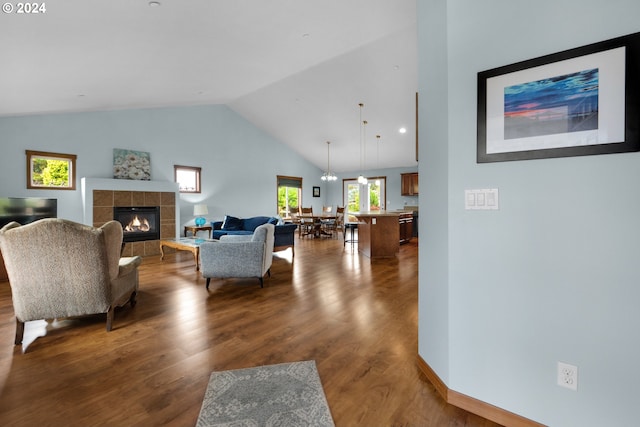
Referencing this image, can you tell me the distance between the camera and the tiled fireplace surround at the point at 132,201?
19.2 ft

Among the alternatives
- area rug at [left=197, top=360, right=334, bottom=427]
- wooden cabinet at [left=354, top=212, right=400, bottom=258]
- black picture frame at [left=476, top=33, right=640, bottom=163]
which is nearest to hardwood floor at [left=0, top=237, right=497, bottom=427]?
area rug at [left=197, top=360, right=334, bottom=427]

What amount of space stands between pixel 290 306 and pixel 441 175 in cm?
219

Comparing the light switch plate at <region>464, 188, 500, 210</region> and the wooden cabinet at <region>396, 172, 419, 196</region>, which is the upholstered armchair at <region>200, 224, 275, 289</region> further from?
the wooden cabinet at <region>396, 172, 419, 196</region>

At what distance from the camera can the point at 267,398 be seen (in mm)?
1671

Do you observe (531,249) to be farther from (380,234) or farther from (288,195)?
(288,195)

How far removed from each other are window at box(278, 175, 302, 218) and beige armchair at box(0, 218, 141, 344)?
7683 mm

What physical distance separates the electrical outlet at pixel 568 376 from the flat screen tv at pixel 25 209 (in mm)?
6686

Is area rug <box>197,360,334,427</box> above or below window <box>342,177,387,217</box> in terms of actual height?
below

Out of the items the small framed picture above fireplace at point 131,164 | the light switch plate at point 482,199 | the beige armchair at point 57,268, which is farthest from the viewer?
the small framed picture above fireplace at point 131,164

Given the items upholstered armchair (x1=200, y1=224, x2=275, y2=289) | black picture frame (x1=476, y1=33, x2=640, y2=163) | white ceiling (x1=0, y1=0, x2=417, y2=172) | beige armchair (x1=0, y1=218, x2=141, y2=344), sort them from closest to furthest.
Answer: black picture frame (x1=476, y1=33, x2=640, y2=163), beige armchair (x1=0, y1=218, x2=141, y2=344), white ceiling (x1=0, y1=0, x2=417, y2=172), upholstered armchair (x1=200, y1=224, x2=275, y2=289)

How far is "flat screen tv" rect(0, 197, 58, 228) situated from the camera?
4531 millimetres

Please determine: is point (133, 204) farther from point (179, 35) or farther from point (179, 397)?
point (179, 397)

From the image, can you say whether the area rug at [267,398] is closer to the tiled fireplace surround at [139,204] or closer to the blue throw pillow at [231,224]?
the blue throw pillow at [231,224]

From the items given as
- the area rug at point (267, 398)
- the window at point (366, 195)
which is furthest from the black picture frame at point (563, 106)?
the window at point (366, 195)
